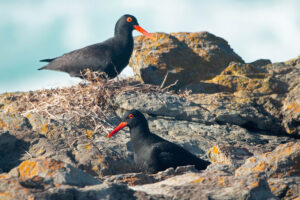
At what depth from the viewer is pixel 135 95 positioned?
32.8ft

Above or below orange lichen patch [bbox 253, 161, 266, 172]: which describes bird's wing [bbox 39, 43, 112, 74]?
above

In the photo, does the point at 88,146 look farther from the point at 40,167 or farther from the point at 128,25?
the point at 128,25

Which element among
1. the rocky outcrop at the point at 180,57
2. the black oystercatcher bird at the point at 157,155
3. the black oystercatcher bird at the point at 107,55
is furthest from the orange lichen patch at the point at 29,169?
the rocky outcrop at the point at 180,57

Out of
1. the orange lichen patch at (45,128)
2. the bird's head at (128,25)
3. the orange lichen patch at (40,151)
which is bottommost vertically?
the orange lichen patch at (40,151)

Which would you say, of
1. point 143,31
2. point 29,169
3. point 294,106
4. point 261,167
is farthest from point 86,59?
point 29,169

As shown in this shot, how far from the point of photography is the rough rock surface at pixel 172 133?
3.90m

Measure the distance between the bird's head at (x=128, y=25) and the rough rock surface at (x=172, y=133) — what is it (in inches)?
32.6

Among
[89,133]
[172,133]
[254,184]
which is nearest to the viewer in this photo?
[254,184]

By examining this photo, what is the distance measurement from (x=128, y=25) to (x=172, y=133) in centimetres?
429

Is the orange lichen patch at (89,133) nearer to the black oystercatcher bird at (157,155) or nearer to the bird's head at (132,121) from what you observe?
the bird's head at (132,121)

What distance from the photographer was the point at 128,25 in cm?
A: 1223

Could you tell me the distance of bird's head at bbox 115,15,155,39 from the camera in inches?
478

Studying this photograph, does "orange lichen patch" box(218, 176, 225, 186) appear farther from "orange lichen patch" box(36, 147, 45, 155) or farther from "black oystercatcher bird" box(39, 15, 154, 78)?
"black oystercatcher bird" box(39, 15, 154, 78)

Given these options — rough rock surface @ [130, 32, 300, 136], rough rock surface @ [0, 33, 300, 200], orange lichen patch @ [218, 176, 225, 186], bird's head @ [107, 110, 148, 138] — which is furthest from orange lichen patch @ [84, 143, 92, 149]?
orange lichen patch @ [218, 176, 225, 186]
